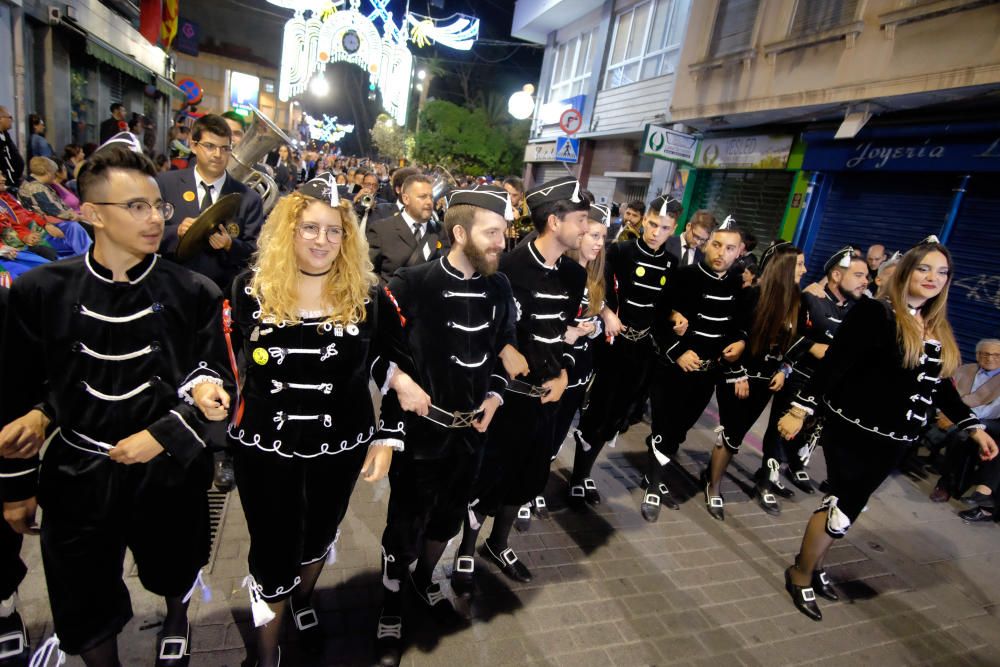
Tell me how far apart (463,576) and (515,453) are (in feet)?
2.94

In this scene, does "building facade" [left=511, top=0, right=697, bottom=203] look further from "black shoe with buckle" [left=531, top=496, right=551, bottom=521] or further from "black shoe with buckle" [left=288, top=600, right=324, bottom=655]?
"black shoe with buckle" [left=288, top=600, right=324, bottom=655]

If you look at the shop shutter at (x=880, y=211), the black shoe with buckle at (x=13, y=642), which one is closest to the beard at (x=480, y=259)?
the black shoe with buckle at (x=13, y=642)

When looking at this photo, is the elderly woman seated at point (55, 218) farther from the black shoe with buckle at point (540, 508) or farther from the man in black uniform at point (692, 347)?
the man in black uniform at point (692, 347)

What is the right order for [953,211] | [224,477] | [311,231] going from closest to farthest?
[311,231] < [224,477] < [953,211]

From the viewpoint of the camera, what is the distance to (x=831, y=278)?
540cm

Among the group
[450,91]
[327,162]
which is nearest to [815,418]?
[327,162]

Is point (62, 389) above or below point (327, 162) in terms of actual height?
below

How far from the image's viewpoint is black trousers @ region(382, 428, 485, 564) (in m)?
2.85

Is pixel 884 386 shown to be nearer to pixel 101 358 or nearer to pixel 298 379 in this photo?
pixel 298 379

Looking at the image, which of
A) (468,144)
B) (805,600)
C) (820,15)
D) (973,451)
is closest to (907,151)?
(820,15)

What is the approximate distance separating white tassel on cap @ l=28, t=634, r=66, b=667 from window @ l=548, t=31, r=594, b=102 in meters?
19.5

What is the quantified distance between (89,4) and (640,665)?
19308mm

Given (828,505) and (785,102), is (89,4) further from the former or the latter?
(828,505)

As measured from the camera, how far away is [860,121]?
8.86 metres
